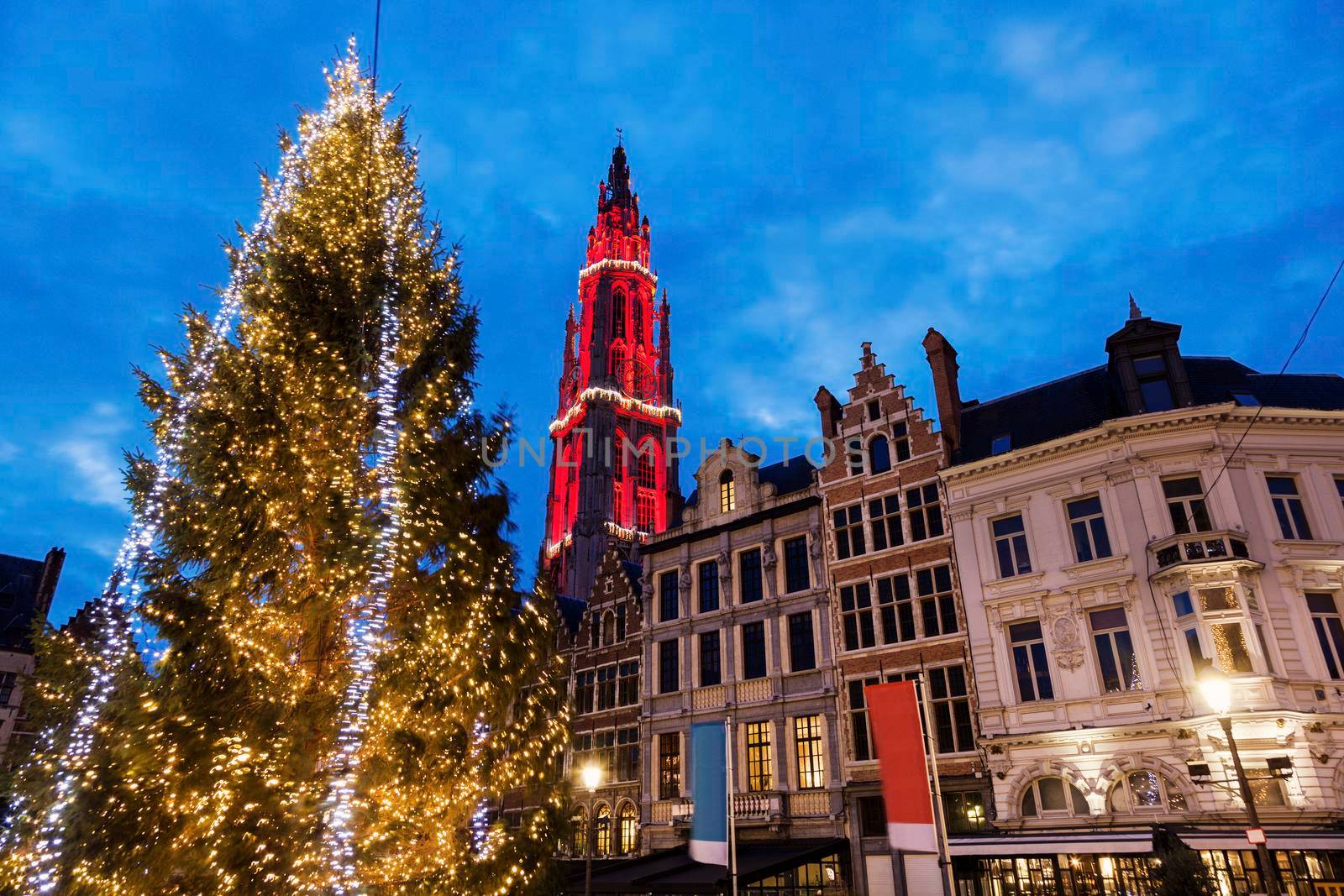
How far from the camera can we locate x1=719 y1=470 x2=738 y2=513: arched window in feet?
98.0

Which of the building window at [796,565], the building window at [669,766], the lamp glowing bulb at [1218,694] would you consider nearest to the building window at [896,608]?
the building window at [796,565]

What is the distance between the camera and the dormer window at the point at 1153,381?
22.4 m

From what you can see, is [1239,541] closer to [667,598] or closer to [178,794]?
[667,598]

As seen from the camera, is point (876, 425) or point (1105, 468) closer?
point (1105, 468)

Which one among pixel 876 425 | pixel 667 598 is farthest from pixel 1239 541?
pixel 667 598

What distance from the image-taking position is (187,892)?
10273 mm

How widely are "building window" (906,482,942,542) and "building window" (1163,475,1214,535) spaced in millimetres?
5788

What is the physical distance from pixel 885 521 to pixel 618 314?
202ft

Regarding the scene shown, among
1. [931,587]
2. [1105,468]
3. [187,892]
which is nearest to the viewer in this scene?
[187,892]

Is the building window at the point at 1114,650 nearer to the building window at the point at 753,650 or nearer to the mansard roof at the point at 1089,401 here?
the mansard roof at the point at 1089,401

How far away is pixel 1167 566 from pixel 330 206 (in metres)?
19.5

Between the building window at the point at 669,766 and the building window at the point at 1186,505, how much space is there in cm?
1584

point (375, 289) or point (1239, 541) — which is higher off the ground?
point (375, 289)

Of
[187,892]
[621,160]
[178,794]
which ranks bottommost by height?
[187,892]
